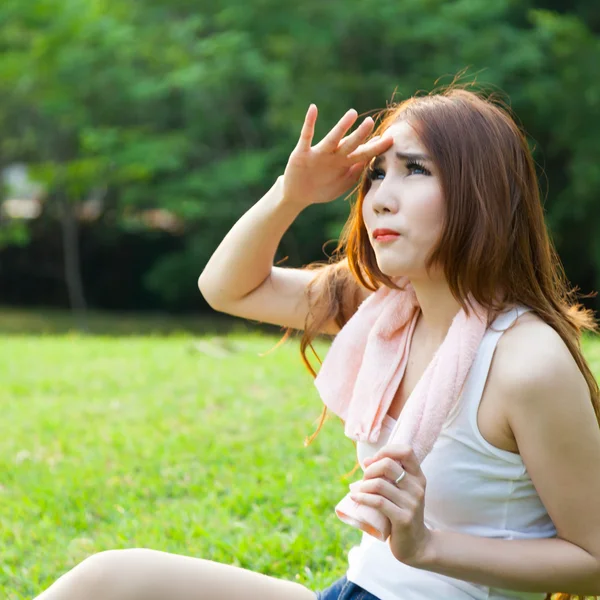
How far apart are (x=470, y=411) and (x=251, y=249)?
2.18ft

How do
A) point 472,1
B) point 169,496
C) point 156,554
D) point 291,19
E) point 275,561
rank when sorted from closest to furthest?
1. point 156,554
2. point 275,561
3. point 169,496
4. point 472,1
5. point 291,19

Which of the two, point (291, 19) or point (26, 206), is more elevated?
point (291, 19)

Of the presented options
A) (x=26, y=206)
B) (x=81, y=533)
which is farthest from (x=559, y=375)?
(x=26, y=206)

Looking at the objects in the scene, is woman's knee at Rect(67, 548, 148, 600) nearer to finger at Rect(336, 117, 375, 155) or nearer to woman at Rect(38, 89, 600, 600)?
woman at Rect(38, 89, 600, 600)

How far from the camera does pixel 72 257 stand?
19.5m

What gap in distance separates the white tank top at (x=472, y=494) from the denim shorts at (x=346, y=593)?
0.08 ft

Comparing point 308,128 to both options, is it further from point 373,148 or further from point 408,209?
point 408,209

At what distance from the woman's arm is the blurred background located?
11.6 m

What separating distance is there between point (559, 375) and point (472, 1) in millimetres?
13672

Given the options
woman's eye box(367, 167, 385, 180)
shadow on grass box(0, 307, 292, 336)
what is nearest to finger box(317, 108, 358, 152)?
woman's eye box(367, 167, 385, 180)

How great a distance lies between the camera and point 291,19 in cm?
1558

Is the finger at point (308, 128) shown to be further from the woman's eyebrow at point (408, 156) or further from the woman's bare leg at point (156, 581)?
the woman's bare leg at point (156, 581)

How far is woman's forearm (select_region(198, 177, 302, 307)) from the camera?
1.83 m

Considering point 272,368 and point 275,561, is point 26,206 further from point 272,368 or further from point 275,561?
point 275,561
